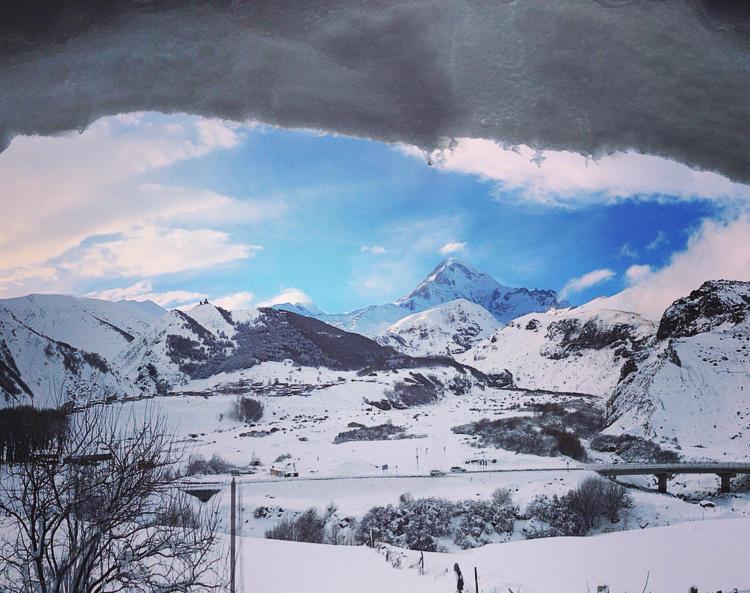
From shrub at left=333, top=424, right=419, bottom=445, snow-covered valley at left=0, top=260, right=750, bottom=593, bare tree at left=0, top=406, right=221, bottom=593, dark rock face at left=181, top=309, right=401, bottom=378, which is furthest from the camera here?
dark rock face at left=181, top=309, right=401, bottom=378

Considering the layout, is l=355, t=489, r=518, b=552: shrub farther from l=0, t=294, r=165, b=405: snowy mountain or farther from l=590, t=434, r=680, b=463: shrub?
l=0, t=294, r=165, b=405: snowy mountain

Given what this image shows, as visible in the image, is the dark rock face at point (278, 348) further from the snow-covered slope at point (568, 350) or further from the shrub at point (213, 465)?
the shrub at point (213, 465)

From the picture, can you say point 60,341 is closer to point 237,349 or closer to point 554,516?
point 237,349

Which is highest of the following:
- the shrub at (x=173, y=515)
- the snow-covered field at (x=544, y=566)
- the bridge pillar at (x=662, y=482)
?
the shrub at (x=173, y=515)

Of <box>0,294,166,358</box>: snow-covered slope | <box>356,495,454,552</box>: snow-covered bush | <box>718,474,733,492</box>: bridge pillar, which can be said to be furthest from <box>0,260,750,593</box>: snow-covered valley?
<box>0,294,166,358</box>: snow-covered slope

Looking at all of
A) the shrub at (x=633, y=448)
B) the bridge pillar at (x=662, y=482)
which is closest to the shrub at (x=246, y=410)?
the shrub at (x=633, y=448)
